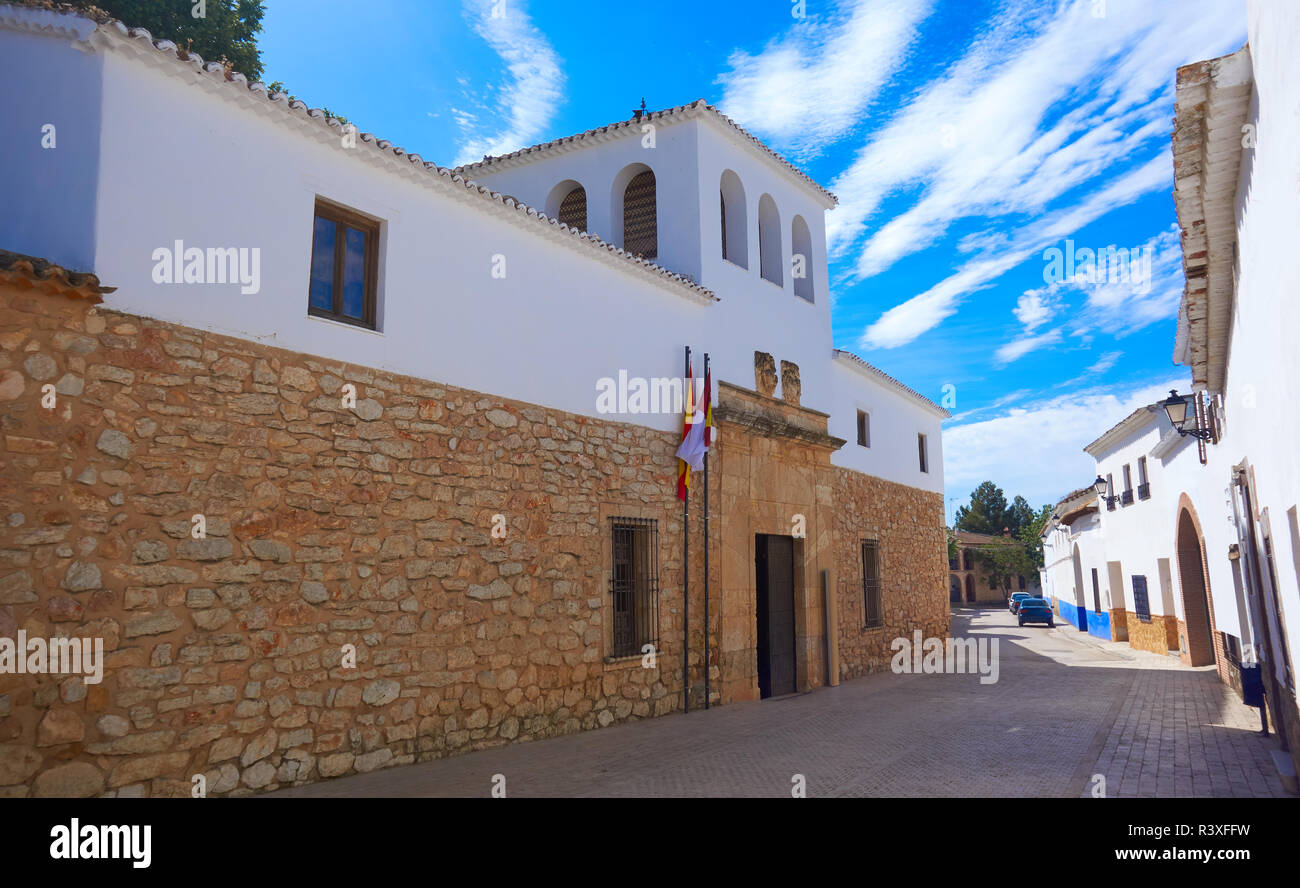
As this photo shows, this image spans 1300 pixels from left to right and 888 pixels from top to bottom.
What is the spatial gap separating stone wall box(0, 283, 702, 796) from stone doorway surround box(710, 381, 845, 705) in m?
2.74

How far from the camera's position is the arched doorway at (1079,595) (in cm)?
2684

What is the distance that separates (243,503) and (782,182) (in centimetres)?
1010

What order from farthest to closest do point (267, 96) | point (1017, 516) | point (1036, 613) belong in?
1. point (1017, 516)
2. point (1036, 613)
3. point (267, 96)

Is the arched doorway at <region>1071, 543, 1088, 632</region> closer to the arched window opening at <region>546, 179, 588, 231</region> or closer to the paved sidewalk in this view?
the paved sidewalk

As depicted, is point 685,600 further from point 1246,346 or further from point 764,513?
point 1246,346

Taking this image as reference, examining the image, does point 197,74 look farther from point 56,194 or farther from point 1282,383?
point 1282,383

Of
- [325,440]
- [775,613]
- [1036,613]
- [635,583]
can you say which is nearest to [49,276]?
[325,440]

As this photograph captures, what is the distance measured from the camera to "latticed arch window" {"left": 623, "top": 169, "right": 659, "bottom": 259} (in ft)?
38.8

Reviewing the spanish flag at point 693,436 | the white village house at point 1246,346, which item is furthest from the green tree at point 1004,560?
the spanish flag at point 693,436

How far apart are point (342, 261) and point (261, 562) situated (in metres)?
2.49

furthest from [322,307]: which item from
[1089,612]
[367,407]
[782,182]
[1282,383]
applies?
[1089,612]

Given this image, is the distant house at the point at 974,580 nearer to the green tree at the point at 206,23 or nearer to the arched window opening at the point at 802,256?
the arched window opening at the point at 802,256

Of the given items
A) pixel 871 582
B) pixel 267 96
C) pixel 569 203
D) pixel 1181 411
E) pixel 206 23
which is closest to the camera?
pixel 267 96

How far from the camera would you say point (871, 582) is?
15500 millimetres
